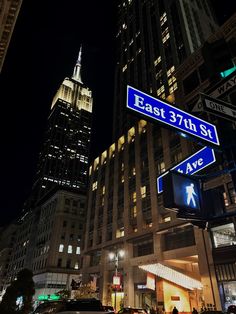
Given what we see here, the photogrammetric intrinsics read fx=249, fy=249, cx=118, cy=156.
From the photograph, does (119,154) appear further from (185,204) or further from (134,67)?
(185,204)

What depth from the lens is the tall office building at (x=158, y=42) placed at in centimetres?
5250

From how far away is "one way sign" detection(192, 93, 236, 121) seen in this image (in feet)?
16.0

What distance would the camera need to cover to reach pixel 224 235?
2708 centimetres

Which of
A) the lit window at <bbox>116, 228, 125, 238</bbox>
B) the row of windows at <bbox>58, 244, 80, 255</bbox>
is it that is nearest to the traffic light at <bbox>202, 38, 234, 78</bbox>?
the lit window at <bbox>116, 228, 125, 238</bbox>

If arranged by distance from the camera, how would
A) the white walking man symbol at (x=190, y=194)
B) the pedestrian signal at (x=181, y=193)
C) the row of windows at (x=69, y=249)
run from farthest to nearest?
the row of windows at (x=69, y=249) → the white walking man symbol at (x=190, y=194) → the pedestrian signal at (x=181, y=193)

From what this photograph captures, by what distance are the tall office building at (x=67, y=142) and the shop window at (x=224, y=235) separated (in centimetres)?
12051

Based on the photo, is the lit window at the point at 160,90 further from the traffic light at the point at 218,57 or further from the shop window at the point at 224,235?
the traffic light at the point at 218,57

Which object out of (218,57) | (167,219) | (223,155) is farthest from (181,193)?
(167,219)

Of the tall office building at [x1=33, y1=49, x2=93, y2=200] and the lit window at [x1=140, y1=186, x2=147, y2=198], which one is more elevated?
the tall office building at [x1=33, y1=49, x2=93, y2=200]

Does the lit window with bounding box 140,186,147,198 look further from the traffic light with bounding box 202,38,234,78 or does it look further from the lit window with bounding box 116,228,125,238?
the traffic light with bounding box 202,38,234,78

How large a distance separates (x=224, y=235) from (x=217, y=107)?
85.0ft

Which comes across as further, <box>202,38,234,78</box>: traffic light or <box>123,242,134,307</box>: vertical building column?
<box>123,242,134,307</box>: vertical building column

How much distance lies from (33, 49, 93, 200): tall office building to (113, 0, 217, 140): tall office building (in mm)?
86751

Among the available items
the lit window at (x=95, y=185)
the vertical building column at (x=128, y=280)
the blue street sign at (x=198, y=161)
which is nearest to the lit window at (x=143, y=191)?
the vertical building column at (x=128, y=280)
